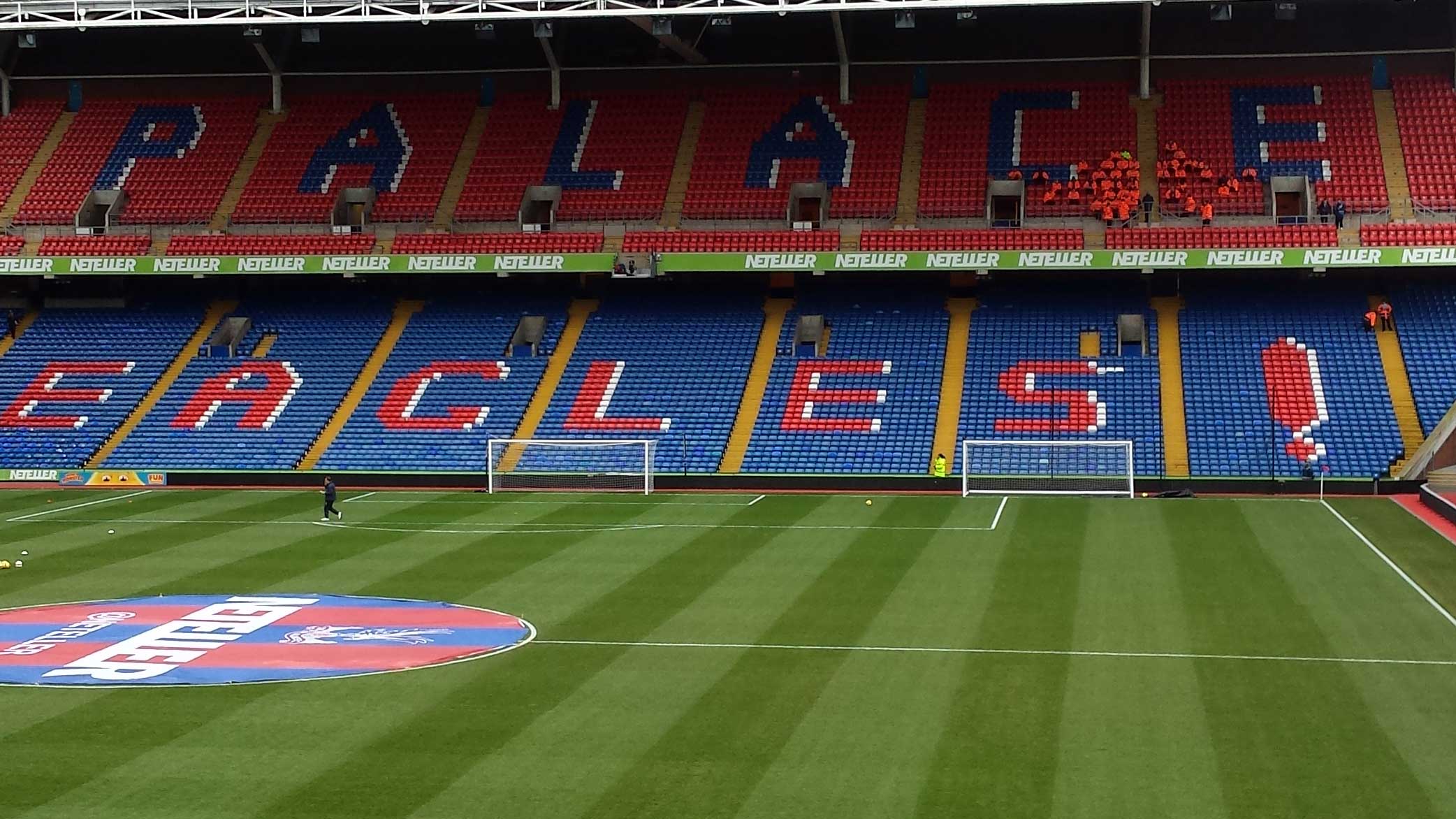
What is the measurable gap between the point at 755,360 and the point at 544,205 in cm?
948

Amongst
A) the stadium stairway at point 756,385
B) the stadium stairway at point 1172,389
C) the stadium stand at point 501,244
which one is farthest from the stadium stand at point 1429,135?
the stadium stand at point 501,244

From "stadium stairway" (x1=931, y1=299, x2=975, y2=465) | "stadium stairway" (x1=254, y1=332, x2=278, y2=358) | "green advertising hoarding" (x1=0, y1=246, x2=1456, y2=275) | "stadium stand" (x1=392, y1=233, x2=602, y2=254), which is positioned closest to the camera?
"stadium stairway" (x1=931, y1=299, x2=975, y2=465)

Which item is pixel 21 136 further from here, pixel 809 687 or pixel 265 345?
pixel 809 687

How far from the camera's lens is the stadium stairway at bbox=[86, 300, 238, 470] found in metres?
47.5

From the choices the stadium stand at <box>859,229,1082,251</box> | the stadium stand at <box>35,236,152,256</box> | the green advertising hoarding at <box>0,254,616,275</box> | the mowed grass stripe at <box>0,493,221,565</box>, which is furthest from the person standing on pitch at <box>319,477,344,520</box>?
the stadium stand at <box>859,229,1082,251</box>

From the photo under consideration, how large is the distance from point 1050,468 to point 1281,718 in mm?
23555

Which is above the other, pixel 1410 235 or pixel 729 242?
pixel 1410 235

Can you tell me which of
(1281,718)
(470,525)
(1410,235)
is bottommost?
(1281,718)

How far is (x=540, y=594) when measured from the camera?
26781 mm

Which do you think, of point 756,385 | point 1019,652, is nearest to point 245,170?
point 756,385

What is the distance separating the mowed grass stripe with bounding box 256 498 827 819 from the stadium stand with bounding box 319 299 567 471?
60.1 feet

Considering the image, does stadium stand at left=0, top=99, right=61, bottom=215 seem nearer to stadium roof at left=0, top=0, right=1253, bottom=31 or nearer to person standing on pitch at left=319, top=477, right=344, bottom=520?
stadium roof at left=0, top=0, right=1253, bottom=31

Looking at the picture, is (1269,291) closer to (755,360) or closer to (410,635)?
(755,360)

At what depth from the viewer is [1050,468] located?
41719mm
